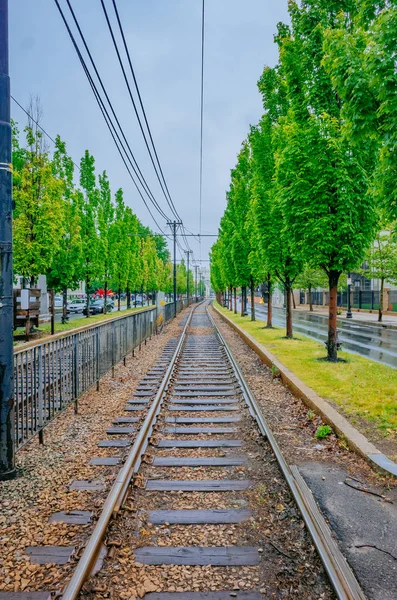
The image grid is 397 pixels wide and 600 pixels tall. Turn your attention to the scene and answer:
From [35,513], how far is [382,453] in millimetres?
3866

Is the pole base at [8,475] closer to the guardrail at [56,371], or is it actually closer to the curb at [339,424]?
the guardrail at [56,371]

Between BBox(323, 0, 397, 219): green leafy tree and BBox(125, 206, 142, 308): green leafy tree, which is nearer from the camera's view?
BBox(323, 0, 397, 219): green leafy tree

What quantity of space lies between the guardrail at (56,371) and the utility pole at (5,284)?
0.22 m

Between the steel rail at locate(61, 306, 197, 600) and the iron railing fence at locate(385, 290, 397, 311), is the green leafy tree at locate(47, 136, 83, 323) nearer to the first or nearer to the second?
→ the steel rail at locate(61, 306, 197, 600)

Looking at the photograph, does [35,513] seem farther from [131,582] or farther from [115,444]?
[115,444]

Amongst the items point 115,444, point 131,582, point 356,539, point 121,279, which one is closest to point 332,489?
point 356,539

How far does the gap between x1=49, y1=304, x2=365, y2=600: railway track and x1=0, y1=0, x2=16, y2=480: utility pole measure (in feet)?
4.29

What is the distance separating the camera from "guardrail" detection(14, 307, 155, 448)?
16.4 feet

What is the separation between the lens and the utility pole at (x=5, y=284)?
4.25 m

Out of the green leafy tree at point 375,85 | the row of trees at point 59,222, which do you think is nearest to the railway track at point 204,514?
the green leafy tree at point 375,85

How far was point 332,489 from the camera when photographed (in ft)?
13.4

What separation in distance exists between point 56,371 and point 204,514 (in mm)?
3463

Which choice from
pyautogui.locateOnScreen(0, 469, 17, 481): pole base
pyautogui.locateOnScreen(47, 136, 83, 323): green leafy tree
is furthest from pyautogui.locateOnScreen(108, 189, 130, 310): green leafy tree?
pyautogui.locateOnScreen(0, 469, 17, 481): pole base

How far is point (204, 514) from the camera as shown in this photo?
142 inches
